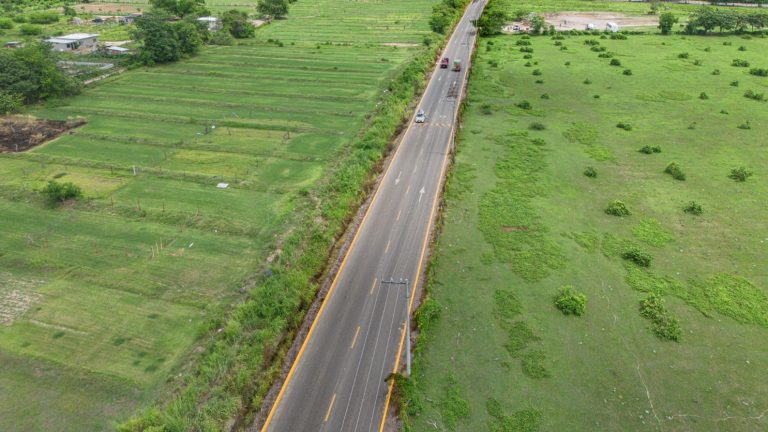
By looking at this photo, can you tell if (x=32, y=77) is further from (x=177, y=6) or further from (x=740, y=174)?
(x=740, y=174)

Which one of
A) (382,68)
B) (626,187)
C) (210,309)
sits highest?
(382,68)

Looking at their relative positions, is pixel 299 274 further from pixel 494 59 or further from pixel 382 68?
pixel 494 59

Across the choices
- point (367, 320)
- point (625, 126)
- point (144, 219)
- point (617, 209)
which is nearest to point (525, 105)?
point (625, 126)

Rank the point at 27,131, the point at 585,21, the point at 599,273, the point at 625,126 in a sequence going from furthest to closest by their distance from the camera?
the point at 585,21, the point at 625,126, the point at 27,131, the point at 599,273

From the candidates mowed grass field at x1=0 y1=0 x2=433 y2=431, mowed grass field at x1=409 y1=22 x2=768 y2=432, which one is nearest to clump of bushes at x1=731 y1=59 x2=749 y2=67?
mowed grass field at x1=409 y1=22 x2=768 y2=432

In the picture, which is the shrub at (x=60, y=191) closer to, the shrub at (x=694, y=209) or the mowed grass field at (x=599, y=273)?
the mowed grass field at (x=599, y=273)

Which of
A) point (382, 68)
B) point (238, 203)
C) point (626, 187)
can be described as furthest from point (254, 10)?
point (626, 187)

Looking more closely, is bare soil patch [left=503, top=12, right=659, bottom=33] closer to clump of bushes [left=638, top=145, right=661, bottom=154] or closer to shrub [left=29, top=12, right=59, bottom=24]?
clump of bushes [left=638, top=145, right=661, bottom=154]
